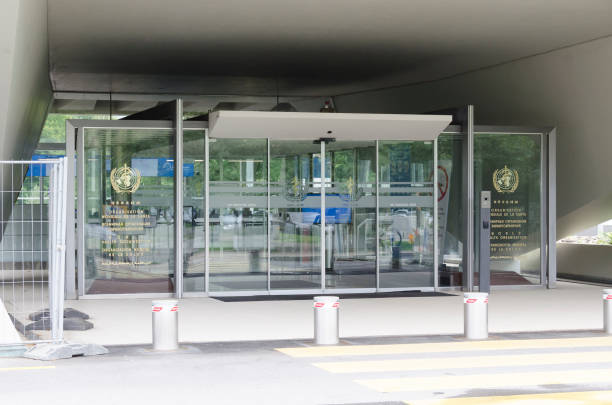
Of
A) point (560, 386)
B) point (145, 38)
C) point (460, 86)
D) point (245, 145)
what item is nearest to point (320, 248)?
point (245, 145)

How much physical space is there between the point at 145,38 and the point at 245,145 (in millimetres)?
2779

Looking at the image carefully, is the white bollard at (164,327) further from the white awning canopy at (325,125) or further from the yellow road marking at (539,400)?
the white awning canopy at (325,125)

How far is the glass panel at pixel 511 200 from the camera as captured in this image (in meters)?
16.4

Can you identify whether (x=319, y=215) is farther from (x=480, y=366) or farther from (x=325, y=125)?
(x=480, y=366)

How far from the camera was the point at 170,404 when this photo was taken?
6664mm

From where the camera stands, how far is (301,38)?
51.5 feet

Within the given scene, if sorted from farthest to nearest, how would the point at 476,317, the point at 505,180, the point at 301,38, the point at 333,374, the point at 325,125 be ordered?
the point at 505,180 < the point at 301,38 < the point at 325,125 < the point at 476,317 < the point at 333,374

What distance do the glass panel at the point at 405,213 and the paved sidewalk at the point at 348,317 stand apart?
1197 mm

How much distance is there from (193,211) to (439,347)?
6843mm

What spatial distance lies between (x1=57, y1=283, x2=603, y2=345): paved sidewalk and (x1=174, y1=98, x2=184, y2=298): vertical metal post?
19.7 inches

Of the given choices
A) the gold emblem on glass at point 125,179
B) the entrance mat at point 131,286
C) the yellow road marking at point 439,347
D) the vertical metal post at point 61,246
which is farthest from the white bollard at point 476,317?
the gold emblem on glass at point 125,179

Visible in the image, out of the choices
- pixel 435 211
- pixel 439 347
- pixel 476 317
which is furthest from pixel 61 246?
pixel 435 211

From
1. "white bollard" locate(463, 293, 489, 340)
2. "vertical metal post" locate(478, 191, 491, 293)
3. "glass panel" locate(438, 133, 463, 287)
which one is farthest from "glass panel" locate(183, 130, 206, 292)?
"white bollard" locate(463, 293, 489, 340)

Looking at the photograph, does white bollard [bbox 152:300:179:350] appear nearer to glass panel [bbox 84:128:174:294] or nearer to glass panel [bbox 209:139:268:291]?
glass panel [bbox 84:128:174:294]
